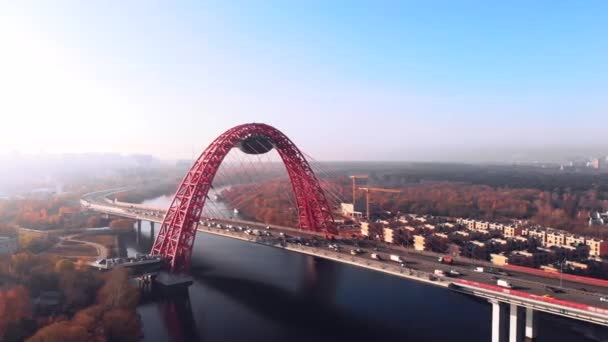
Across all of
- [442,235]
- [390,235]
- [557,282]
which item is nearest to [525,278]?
[557,282]

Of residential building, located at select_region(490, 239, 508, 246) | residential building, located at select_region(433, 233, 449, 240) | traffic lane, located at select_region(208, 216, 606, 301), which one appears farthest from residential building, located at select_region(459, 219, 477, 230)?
traffic lane, located at select_region(208, 216, 606, 301)

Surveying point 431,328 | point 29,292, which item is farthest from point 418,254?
point 29,292

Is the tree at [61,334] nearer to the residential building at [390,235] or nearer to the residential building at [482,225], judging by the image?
the residential building at [390,235]

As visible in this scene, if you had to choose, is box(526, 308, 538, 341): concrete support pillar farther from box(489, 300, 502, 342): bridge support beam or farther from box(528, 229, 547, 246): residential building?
box(528, 229, 547, 246): residential building

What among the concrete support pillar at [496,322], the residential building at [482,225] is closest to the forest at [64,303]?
the concrete support pillar at [496,322]

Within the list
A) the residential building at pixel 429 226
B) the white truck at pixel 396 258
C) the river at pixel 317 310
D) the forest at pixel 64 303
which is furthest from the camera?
the residential building at pixel 429 226

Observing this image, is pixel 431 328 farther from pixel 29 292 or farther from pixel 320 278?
pixel 29 292

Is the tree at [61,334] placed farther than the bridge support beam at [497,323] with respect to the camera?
No
